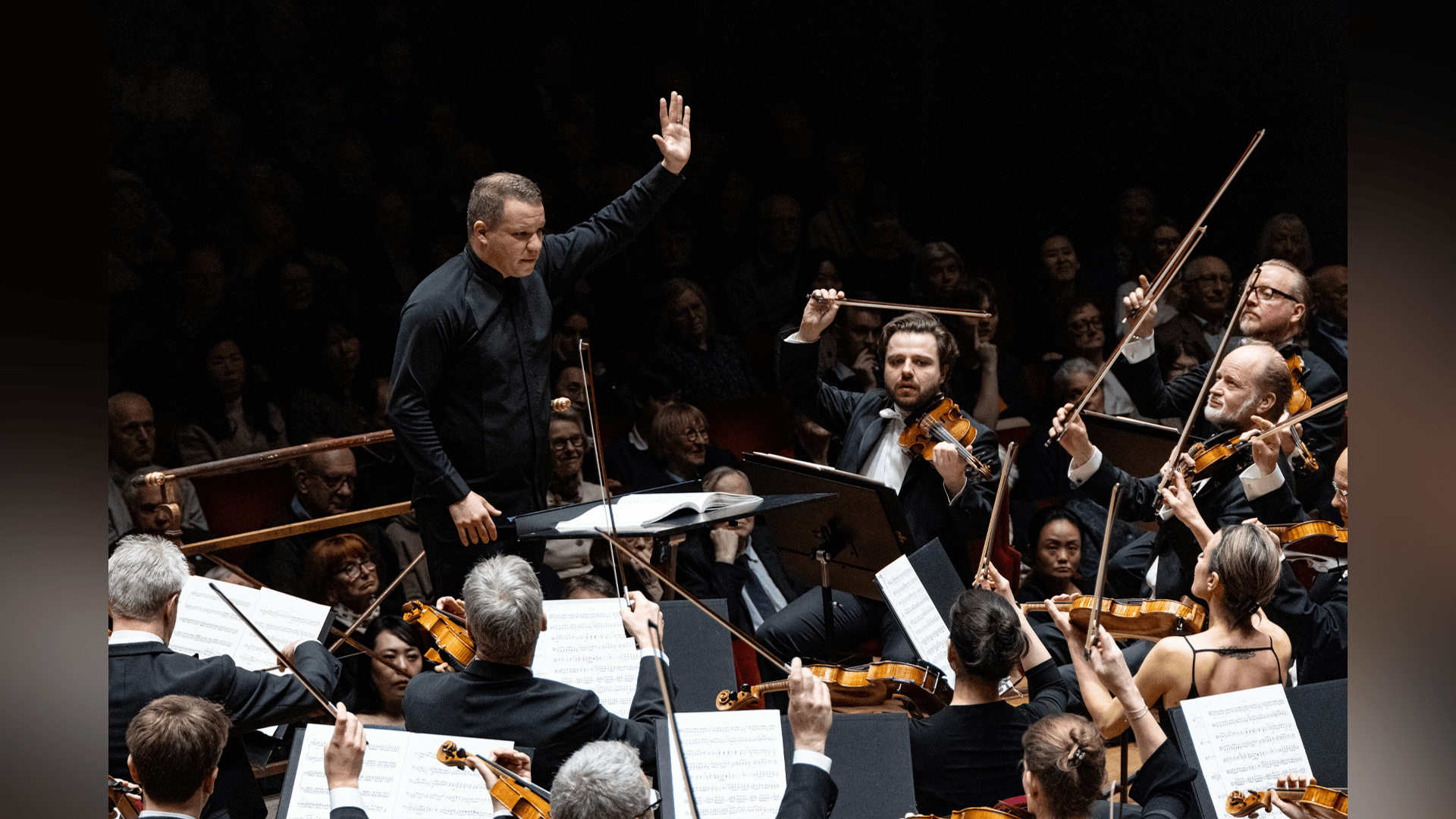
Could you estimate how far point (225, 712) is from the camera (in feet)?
8.75

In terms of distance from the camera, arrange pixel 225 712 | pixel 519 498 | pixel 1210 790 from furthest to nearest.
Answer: pixel 519 498, pixel 225 712, pixel 1210 790

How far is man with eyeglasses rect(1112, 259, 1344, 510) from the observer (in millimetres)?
3977

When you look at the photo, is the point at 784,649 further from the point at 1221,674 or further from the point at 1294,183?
the point at 1294,183

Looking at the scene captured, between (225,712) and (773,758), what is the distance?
1182 millimetres

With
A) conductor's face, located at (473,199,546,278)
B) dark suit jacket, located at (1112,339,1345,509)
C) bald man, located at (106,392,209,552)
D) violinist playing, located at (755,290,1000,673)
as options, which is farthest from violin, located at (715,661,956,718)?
bald man, located at (106,392,209,552)

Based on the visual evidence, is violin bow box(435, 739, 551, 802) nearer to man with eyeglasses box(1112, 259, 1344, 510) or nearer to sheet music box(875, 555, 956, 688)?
sheet music box(875, 555, 956, 688)

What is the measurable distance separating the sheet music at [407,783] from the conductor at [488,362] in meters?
0.79

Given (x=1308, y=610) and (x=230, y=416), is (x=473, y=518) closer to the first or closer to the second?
(x=230, y=416)

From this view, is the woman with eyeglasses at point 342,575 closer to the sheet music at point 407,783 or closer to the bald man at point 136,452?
the bald man at point 136,452

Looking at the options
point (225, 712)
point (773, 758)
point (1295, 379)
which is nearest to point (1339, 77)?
point (1295, 379)

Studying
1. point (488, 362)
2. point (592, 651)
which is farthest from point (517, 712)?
point (488, 362)

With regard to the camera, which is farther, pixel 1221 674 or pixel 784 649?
pixel 784 649

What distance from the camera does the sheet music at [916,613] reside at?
10.4 ft

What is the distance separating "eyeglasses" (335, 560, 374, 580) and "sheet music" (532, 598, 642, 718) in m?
1.14
